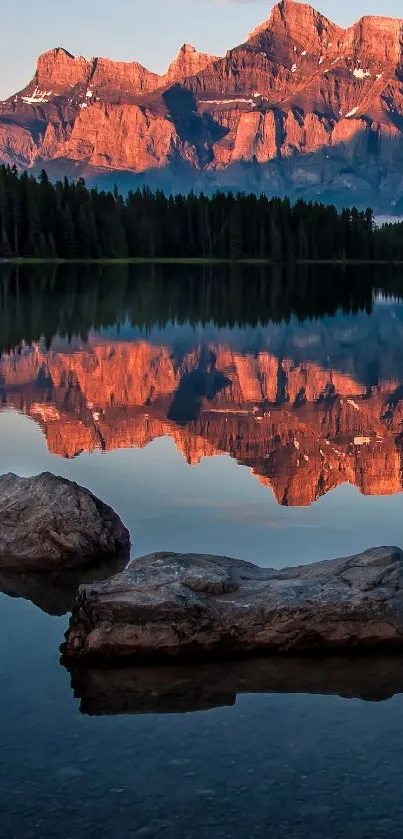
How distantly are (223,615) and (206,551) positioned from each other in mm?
4059

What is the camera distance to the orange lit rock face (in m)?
23.5

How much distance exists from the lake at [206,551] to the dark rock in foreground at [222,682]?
0.03m

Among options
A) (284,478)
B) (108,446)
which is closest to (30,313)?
(108,446)

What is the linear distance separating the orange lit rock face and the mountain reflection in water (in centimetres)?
5

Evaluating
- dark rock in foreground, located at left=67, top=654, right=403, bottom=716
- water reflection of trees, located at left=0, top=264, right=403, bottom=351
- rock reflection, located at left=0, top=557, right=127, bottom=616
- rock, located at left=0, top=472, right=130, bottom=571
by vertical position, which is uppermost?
rock, located at left=0, top=472, right=130, bottom=571

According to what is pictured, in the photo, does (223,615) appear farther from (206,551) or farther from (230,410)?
(230,410)

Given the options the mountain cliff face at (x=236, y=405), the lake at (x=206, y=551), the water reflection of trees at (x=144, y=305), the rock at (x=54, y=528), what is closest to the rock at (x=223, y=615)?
the lake at (x=206, y=551)

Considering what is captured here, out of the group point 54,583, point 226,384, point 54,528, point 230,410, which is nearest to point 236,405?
point 230,410

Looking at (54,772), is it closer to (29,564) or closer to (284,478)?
(29,564)

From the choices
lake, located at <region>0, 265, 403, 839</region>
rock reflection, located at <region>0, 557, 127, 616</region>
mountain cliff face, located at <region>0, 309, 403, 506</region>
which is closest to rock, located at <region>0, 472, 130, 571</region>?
rock reflection, located at <region>0, 557, 127, 616</region>

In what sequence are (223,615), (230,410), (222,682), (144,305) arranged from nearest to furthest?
(222,682) → (223,615) → (230,410) → (144,305)

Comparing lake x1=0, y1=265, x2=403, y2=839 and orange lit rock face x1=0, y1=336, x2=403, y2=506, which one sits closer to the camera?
lake x1=0, y1=265, x2=403, y2=839

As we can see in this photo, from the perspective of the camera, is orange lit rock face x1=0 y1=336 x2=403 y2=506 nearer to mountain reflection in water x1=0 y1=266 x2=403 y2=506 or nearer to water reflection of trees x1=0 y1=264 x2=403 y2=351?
mountain reflection in water x1=0 y1=266 x2=403 y2=506

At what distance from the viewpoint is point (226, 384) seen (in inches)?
1471
